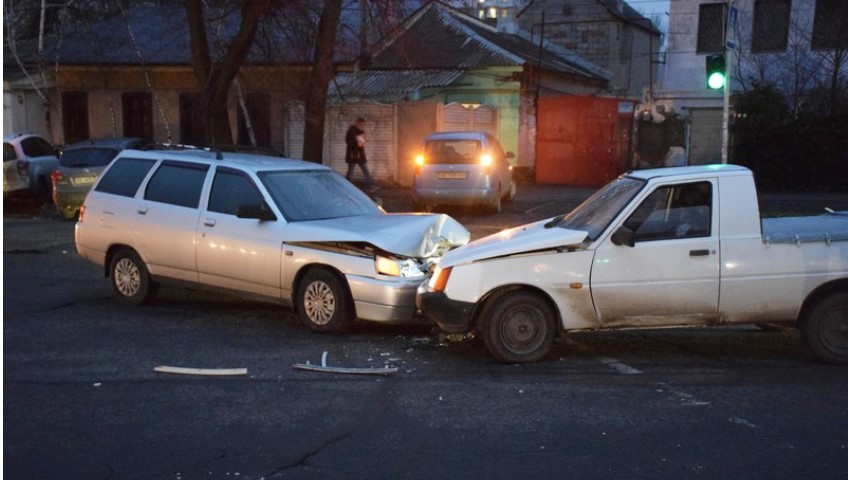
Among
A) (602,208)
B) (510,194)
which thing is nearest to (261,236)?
(602,208)

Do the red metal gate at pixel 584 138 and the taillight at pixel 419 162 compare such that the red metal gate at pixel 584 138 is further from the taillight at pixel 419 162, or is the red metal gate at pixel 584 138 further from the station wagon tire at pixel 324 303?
the station wagon tire at pixel 324 303

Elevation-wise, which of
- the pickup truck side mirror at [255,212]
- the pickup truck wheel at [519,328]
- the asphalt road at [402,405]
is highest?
the pickup truck side mirror at [255,212]

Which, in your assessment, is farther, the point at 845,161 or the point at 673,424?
the point at 845,161

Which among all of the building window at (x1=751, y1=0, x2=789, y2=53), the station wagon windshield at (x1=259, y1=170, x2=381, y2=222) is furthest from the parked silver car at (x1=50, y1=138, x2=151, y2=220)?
the building window at (x1=751, y1=0, x2=789, y2=53)

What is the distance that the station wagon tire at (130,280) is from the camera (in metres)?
9.22

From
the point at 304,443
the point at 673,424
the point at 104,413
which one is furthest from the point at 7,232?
the point at 673,424

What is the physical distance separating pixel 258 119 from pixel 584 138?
11348 mm

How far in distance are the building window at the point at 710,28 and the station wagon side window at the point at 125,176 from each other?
75.0 ft

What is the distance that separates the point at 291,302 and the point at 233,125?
847 inches

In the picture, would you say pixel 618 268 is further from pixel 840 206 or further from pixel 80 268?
pixel 840 206

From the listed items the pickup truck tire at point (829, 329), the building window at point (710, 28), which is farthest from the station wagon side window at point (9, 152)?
the building window at point (710, 28)

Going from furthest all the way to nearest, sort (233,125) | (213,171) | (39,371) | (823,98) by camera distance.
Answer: (233,125), (823,98), (213,171), (39,371)

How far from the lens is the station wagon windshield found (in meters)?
8.44

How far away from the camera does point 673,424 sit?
545 cm
